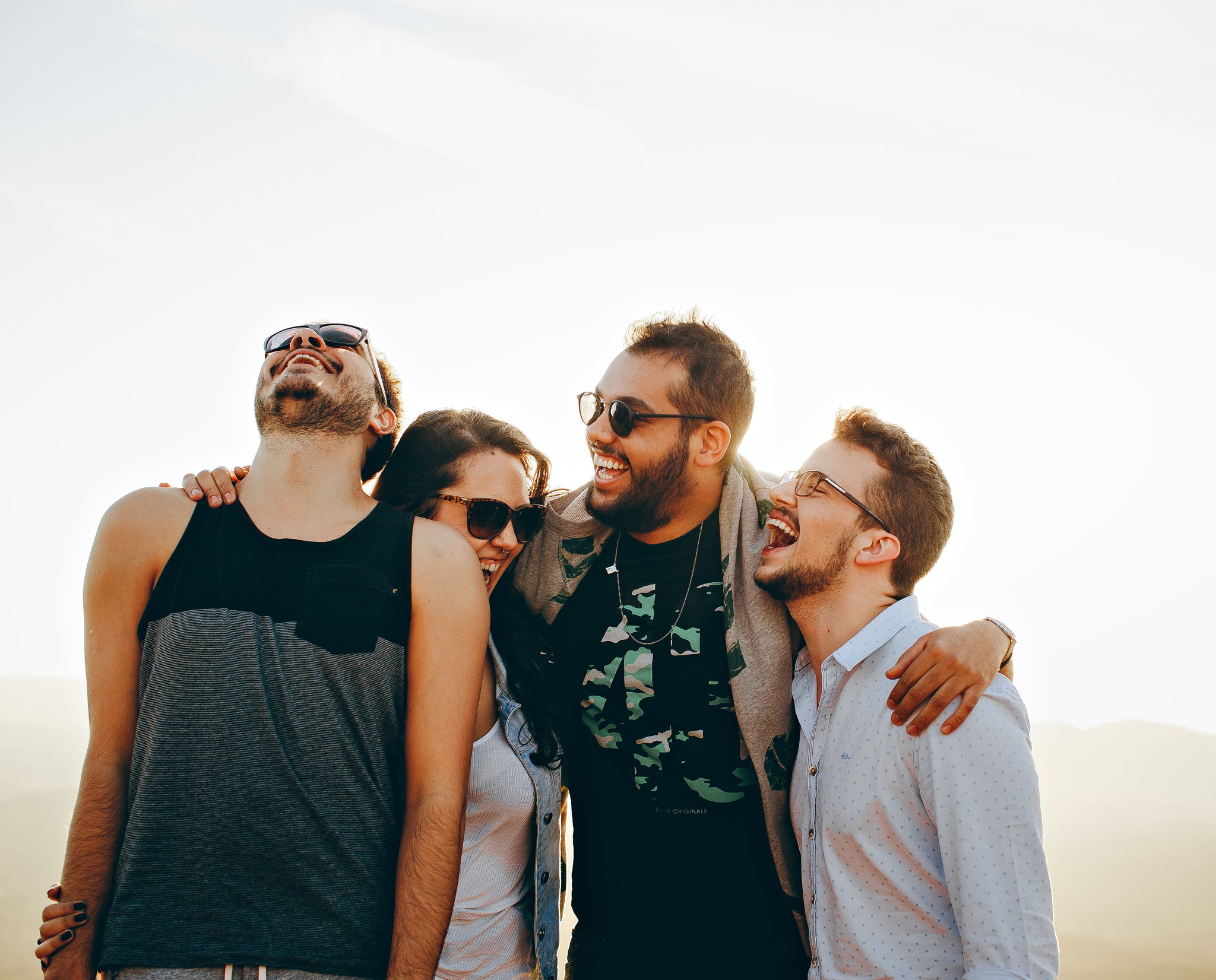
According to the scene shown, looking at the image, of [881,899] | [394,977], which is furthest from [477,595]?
[881,899]

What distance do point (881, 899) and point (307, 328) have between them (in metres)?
2.89

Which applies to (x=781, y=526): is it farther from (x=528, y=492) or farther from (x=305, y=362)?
(x=305, y=362)

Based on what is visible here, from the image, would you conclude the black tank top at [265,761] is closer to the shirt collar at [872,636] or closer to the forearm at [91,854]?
the forearm at [91,854]

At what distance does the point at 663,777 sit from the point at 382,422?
6.23 ft

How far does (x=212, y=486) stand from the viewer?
8.75ft

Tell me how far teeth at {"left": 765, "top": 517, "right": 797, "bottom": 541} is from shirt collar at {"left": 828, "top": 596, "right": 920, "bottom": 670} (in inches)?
19.6

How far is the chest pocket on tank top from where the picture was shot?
242 cm

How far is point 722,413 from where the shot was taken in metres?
3.91

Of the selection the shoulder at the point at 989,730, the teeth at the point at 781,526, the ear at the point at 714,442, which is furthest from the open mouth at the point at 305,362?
the shoulder at the point at 989,730

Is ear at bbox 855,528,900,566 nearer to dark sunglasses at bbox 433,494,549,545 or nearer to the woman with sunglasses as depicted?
the woman with sunglasses

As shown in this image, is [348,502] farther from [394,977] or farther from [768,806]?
[768,806]

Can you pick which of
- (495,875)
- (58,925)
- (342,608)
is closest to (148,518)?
(342,608)

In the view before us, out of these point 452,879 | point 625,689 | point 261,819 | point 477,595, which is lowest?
point 452,879

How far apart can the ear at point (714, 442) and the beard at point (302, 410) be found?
1691 mm
